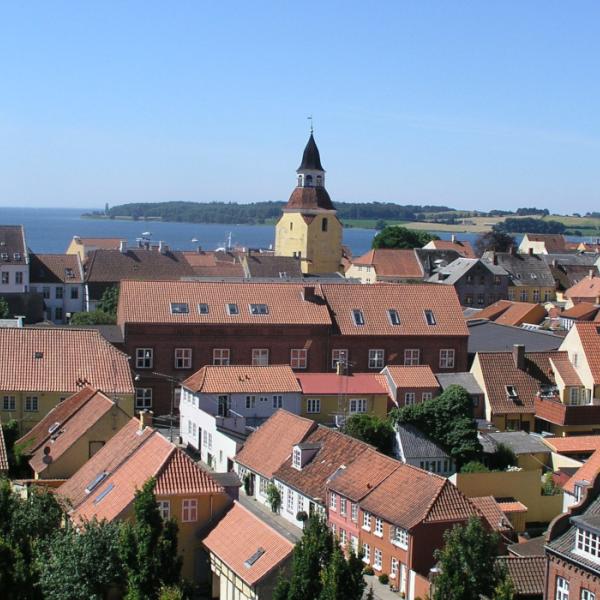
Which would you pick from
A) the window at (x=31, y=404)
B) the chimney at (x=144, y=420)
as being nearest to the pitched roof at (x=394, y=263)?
the window at (x=31, y=404)

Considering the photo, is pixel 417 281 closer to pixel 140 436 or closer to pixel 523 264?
pixel 523 264

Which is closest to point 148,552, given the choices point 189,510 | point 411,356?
point 189,510

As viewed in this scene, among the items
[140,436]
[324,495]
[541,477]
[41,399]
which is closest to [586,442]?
[541,477]

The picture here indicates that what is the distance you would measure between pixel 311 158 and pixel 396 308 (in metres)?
47.0

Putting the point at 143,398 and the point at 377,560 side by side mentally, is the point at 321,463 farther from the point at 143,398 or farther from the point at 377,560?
the point at 143,398

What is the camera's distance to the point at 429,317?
5672 centimetres

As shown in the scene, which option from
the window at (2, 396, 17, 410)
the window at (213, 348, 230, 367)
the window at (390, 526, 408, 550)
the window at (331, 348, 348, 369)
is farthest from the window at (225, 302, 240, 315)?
the window at (390, 526, 408, 550)

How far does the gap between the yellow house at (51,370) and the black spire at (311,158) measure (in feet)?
178

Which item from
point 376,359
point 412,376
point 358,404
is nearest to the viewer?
point 358,404

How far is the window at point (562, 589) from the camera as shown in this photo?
29.1 meters

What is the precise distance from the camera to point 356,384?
5031 cm

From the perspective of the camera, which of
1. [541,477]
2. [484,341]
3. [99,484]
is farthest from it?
[484,341]

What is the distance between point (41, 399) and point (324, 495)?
15.1m

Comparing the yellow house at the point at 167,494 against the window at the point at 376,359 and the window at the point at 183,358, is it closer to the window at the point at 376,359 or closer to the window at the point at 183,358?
the window at the point at 183,358
